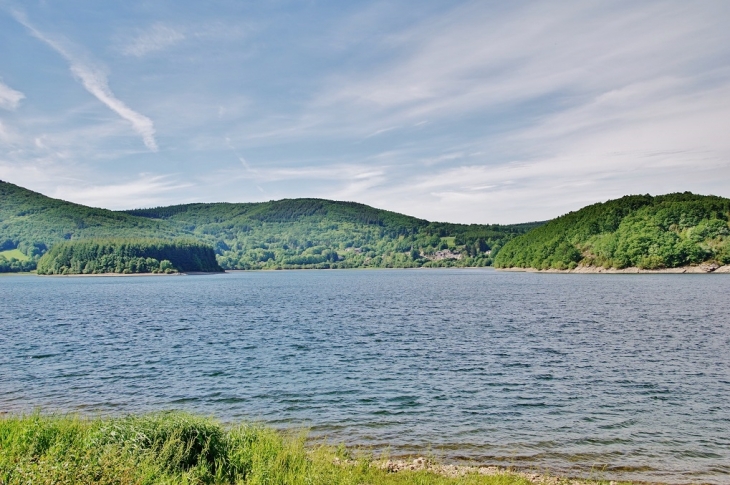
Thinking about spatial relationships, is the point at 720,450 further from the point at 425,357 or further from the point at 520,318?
the point at 520,318

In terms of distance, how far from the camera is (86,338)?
156ft

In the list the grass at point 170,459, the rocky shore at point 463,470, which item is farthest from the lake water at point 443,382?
the grass at point 170,459

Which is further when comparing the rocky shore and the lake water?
the lake water

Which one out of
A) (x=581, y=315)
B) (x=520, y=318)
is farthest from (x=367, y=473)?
(x=581, y=315)

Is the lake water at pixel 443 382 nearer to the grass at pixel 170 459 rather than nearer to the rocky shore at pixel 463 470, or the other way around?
the rocky shore at pixel 463 470

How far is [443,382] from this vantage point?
27969mm

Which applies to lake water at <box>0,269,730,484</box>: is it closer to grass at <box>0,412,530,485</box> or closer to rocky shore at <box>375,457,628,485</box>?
rocky shore at <box>375,457,628,485</box>

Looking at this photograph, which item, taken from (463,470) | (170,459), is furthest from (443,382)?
(170,459)

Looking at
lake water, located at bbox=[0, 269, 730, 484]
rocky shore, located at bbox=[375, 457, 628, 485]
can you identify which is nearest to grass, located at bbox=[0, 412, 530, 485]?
rocky shore, located at bbox=[375, 457, 628, 485]

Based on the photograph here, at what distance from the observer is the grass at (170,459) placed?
10.4 meters

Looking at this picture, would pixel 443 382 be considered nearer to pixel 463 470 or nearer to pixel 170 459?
pixel 463 470

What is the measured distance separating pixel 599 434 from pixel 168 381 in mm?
22716

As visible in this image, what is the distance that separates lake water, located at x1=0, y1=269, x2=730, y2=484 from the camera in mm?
18547

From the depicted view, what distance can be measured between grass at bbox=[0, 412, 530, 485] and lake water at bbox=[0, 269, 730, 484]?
4304 millimetres
